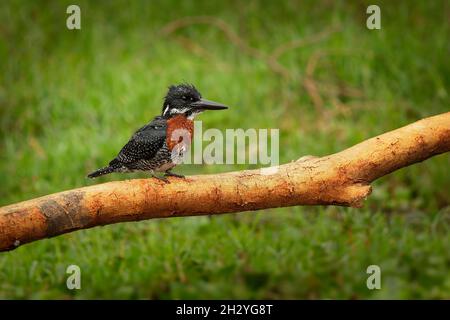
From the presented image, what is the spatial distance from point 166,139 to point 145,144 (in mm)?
124

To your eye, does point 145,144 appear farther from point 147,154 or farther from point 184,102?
point 184,102

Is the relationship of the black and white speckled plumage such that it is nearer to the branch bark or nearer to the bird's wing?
the bird's wing

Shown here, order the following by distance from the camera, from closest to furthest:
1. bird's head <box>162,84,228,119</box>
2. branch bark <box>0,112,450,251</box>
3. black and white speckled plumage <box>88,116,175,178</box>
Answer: branch bark <box>0,112,450,251</box> < black and white speckled plumage <box>88,116,175,178</box> < bird's head <box>162,84,228,119</box>

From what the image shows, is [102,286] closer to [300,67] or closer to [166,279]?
[166,279]

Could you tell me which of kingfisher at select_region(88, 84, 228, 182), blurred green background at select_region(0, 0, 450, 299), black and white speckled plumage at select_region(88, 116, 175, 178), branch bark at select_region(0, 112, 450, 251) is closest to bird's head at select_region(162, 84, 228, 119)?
kingfisher at select_region(88, 84, 228, 182)

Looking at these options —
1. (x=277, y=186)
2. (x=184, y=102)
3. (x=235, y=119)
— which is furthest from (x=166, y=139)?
(x=235, y=119)

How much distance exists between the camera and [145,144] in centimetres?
379

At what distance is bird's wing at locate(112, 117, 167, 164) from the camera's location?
3.78 m

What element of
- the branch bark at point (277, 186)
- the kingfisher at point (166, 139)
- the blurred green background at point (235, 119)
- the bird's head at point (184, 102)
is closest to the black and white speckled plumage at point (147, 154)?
the kingfisher at point (166, 139)

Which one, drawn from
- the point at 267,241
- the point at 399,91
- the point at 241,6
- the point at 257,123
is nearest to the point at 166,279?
the point at 267,241

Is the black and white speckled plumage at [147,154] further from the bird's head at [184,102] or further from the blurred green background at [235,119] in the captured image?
the blurred green background at [235,119]

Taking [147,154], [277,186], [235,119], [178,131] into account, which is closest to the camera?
[277,186]
